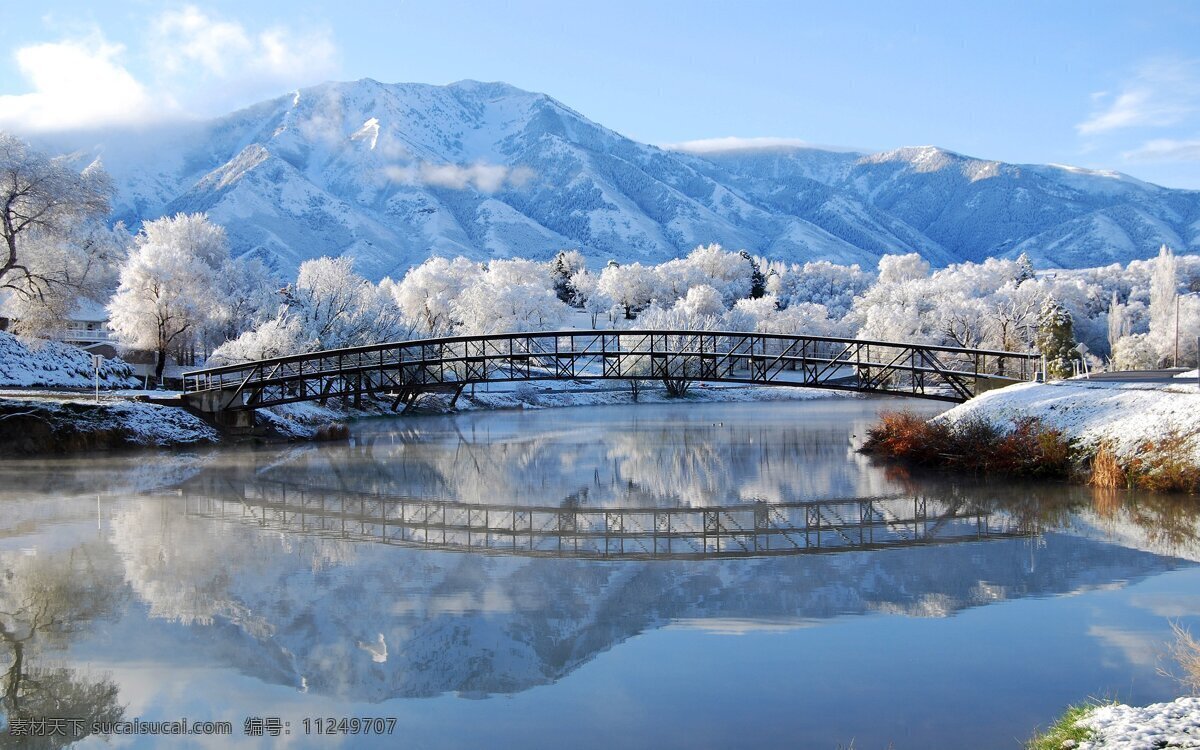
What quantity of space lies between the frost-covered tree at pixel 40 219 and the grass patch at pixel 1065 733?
158ft

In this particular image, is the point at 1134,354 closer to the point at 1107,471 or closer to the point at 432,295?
the point at 1107,471

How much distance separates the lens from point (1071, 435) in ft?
93.8

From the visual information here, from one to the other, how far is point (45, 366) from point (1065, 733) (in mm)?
54757

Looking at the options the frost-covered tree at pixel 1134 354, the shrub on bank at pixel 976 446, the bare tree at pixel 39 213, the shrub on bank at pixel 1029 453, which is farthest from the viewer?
the frost-covered tree at pixel 1134 354

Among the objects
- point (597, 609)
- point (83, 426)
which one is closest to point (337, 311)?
point (83, 426)

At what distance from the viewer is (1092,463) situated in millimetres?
26906

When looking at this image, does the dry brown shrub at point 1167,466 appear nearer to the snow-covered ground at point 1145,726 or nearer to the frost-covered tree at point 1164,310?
the snow-covered ground at point 1145,726

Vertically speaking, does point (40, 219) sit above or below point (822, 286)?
below

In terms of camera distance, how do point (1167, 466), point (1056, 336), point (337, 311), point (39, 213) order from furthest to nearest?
point (1056, 336)
point (337, 311)
point (39, 213)
point (1167, 466)

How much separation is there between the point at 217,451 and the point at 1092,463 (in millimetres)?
32955

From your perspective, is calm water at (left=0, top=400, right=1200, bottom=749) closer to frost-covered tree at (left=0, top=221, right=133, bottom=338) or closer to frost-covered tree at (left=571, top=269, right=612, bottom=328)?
frost-covered tree at (left=0, top=221, right=133, bottom=338)

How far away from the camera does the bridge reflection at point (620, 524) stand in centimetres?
1830

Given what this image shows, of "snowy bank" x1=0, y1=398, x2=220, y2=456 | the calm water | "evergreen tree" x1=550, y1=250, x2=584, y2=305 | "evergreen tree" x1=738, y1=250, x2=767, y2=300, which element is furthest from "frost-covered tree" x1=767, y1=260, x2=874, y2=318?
the calm water

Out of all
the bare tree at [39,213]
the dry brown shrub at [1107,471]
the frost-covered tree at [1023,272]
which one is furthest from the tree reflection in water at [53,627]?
the frost-covered tree at [1023,272]
